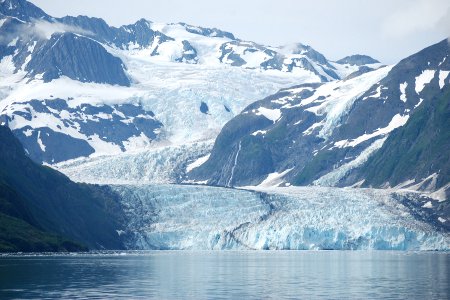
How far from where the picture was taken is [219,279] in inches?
4129

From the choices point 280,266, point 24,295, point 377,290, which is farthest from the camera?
point 280,266

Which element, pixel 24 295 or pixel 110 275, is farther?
pixel 110 275

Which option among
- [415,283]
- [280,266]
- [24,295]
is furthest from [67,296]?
[280,266]

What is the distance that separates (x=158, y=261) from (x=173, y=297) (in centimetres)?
6060

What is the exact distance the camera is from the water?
285 feet

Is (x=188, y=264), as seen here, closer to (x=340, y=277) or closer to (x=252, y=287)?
(x=340, y=277)

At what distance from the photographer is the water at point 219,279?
86875 millimetres

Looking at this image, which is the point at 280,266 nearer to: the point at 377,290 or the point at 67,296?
the point at 377,290

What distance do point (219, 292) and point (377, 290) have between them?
13382 mm

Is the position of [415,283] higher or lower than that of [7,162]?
lower

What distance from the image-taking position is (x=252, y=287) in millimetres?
94250

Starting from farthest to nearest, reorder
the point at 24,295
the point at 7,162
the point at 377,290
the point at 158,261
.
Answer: the point at 7,162 < the point at 158,261 < the point at 377,290 < the point at 24,295

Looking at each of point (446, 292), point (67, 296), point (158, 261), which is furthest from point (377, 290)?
point (158, 261)

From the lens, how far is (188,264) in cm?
13662
